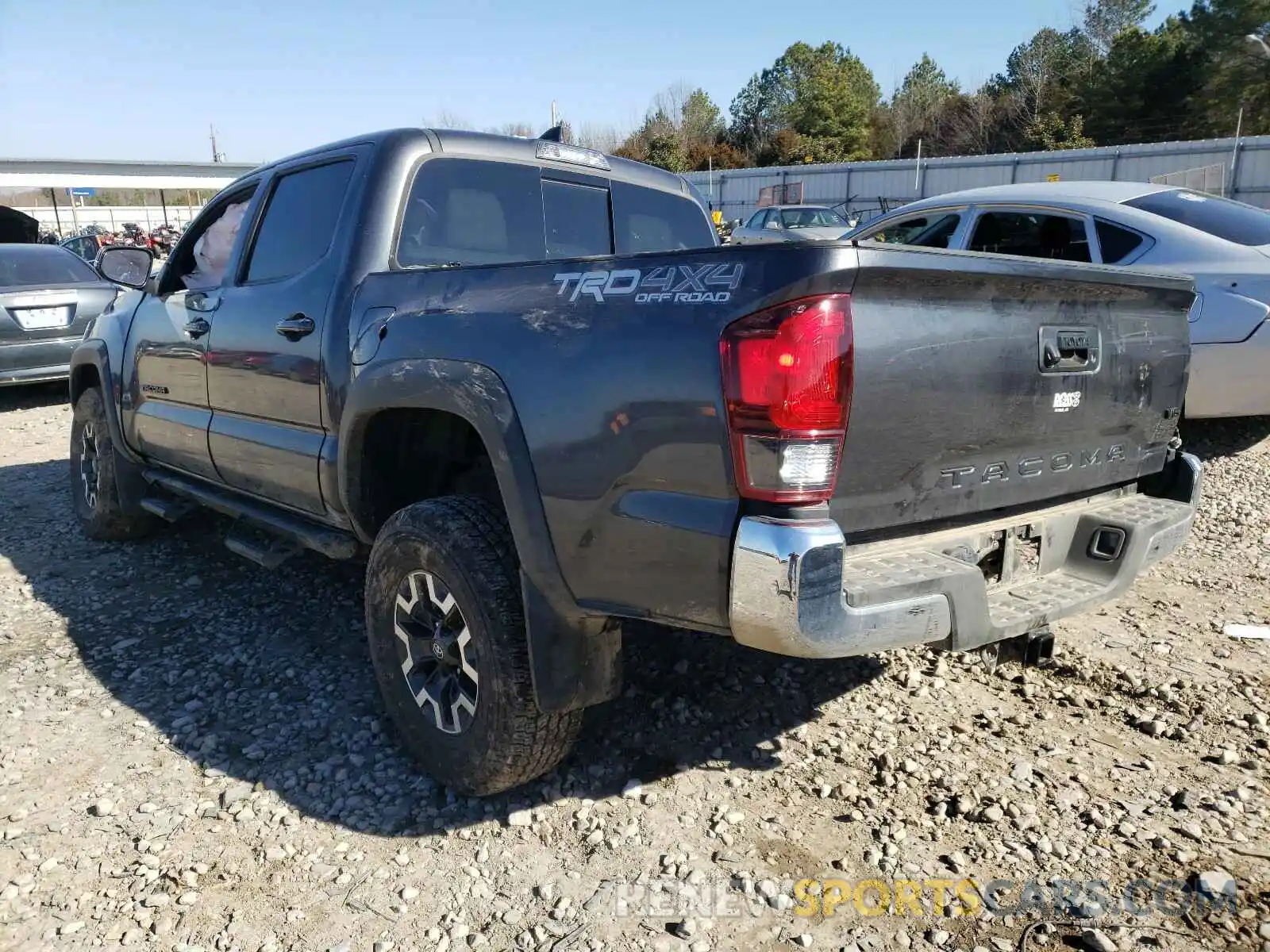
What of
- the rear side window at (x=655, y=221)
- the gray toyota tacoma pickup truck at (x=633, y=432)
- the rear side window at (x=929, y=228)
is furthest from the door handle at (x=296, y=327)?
the rear side window at (x=929, y=228)

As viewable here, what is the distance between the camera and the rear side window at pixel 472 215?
328 cm

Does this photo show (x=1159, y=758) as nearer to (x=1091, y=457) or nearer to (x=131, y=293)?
(x=1091, y=457)

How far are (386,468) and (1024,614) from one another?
2118mm

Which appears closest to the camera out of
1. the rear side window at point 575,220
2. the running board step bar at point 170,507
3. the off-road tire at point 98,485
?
the rear side window at point 575,220

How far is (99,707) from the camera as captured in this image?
3480mm

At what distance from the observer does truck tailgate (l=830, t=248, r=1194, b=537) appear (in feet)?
7.01

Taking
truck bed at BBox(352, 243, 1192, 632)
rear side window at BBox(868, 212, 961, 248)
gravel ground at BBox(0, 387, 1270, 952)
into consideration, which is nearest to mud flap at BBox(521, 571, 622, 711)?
truck bed at BBox(352, 243, 1192, 632)

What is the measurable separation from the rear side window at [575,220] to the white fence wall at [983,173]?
25223 millimetres

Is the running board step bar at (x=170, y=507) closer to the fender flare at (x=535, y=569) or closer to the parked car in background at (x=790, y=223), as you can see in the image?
the fender flare at (x=535, y=569)

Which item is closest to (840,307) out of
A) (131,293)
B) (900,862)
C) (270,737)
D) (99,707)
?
(900,862)

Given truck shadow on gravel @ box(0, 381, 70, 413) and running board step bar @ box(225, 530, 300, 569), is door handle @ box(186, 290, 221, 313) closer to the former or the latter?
running board step bar @ box(225, 530, 300, 569)

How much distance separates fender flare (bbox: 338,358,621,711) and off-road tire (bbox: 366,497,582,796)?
3.3 inches

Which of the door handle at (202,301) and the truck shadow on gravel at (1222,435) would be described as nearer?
the door handle at (202,301)

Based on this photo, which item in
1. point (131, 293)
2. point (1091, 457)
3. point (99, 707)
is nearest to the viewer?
point (1091, 457)
